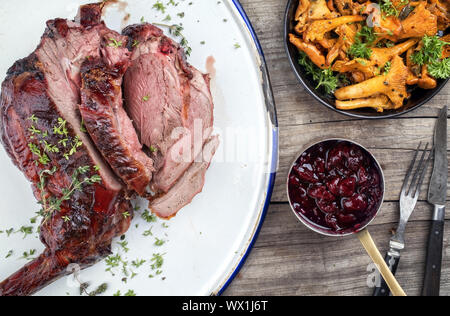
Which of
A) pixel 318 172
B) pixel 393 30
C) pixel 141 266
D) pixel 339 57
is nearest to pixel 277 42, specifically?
pixel 339 57

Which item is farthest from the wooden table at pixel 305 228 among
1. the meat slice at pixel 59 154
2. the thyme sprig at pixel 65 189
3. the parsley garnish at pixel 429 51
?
the thyme sprig at pixel 65 189

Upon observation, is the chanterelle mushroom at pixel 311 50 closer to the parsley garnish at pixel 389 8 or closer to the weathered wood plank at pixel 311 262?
the parsley garnish at pixel 389 8

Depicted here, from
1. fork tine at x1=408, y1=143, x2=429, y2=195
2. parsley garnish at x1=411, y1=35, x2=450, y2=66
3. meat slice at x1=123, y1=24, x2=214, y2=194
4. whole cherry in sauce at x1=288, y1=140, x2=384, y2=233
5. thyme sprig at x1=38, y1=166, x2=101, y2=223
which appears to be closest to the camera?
thyme sprig at x1=38, y1=166, x2=101, y2=223

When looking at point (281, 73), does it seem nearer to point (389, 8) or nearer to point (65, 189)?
point (389, 8)

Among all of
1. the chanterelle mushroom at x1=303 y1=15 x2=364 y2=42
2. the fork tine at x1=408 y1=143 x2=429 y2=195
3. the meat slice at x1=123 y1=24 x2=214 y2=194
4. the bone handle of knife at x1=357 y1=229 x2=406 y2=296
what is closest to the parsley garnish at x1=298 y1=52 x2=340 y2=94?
the chanterelle mushroom at x1=303 y1=15 x2=364 y2=42

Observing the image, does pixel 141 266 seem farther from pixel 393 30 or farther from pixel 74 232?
pixel 393 30

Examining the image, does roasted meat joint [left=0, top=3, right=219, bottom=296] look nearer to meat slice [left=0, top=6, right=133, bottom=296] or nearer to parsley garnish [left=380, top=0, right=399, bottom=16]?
meat slice [left=0, top=6, right=133, bottom=296]
